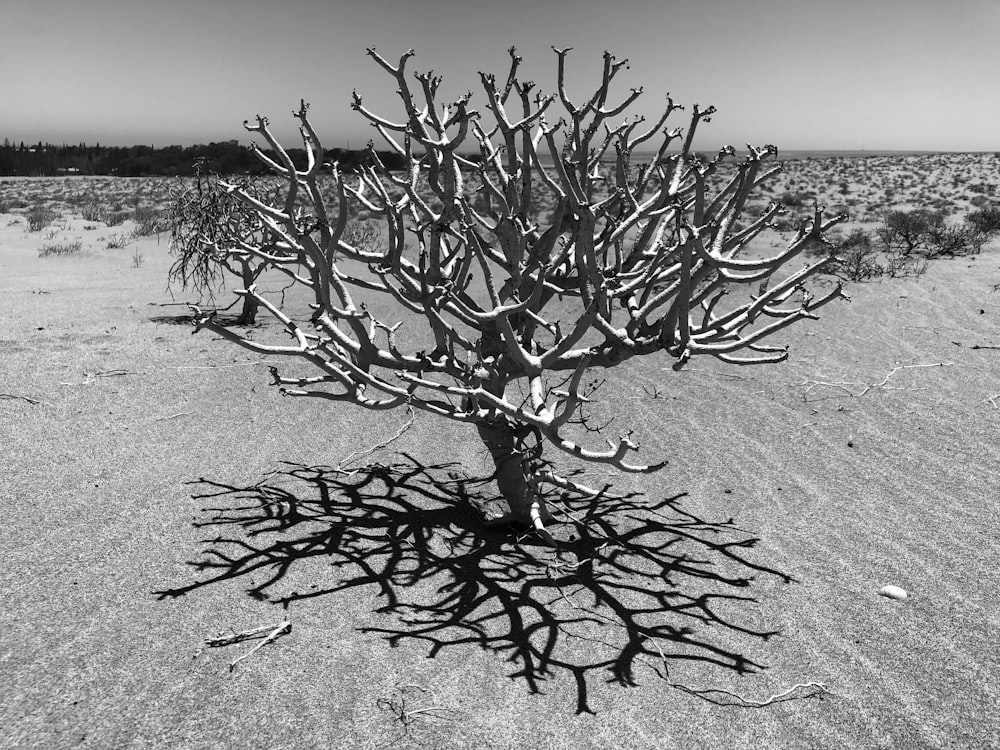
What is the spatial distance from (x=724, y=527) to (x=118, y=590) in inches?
103

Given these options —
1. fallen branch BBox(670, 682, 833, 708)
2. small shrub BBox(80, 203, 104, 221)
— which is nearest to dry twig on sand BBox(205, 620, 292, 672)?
fallen branch BBox(670, 682, 833, 708)

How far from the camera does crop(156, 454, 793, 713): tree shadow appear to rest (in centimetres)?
265

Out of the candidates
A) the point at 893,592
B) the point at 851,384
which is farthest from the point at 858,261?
the point at 893,592

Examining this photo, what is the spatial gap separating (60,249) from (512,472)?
1137 cm

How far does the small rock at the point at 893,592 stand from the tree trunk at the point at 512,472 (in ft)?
4.57

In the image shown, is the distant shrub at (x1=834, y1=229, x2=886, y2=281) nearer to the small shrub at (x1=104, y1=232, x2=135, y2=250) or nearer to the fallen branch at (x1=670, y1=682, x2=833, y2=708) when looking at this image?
the fallen branch at (x1=670, y1=682, x2=833, y2=708)

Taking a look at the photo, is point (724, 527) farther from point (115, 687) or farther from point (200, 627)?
point (115, 687)

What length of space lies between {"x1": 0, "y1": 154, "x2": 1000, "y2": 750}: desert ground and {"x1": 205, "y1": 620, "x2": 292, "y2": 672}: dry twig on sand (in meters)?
0.01

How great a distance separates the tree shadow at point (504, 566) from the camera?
8.68 feet

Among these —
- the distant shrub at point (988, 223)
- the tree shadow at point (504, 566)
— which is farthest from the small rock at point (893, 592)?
the distant shrub at point (988, 223)

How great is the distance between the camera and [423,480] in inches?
157

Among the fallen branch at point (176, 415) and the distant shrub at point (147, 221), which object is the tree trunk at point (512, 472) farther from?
the distant shrub at point (147, 221)

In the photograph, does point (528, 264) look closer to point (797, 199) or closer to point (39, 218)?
point (39, 218)

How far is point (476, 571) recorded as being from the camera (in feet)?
10.2
